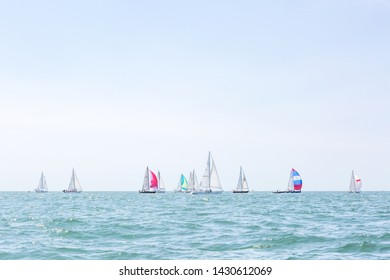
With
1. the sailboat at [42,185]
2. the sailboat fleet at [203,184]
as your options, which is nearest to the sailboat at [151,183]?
the sailboat fleet at [203,184]

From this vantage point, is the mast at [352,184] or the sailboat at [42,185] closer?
the mast at [352,184]

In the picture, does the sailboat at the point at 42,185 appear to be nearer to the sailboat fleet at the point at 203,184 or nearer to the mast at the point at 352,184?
the sailboat fleet at the point at 203,184

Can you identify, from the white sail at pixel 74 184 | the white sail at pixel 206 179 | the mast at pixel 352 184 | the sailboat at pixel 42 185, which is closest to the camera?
the white sail at pixel 206 179

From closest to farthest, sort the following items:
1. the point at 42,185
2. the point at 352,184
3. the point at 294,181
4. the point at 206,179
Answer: the point at 206,179 → the point at 294,181 → the point at 352,184 → the point at 42,185

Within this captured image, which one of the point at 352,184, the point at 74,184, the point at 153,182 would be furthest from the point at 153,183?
the point at 352,184

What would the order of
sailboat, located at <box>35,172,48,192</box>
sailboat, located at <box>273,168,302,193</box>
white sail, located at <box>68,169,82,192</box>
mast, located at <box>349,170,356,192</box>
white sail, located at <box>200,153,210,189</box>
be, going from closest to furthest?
1. white sail, located at <box>200,153,210,189</box>
2. sailboat, located at <box>273,168,302,193</box>
3. mast, located at <box>349,170,356,192</box>
4. white sail, located at <box>68,169,82,192</box>
5. sailboat, located at <box>35,172,48,192</box>

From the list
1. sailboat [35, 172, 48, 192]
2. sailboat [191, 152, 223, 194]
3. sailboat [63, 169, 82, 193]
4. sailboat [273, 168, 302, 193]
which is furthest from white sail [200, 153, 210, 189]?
sailboat [35, 172, 48, 192]

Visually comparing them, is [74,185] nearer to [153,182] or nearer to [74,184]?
[74,184]

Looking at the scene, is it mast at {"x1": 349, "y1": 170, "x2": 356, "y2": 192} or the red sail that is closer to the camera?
the red sail

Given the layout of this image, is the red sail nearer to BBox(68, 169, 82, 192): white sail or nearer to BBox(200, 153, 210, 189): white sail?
BBox(200, 153, 210, 189): white sail

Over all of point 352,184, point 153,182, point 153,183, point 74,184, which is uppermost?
point 153,182

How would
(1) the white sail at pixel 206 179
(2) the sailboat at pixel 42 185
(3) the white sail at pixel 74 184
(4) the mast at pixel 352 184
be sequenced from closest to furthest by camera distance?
(1) the white sail at pixel 206 179
(4) the mast at pixel 352 184
(3) the white sail at pixel 74 184
(2) the sailboat at pixel 42 185

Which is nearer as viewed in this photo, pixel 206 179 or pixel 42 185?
pixel 206 179
